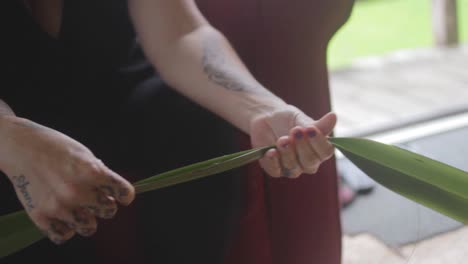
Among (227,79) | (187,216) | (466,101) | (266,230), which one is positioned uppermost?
(227,79)

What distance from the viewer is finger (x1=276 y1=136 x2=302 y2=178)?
0.53m

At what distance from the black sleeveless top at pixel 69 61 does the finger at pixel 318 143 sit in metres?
0.24

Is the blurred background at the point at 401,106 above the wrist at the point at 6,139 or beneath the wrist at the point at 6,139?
beneath

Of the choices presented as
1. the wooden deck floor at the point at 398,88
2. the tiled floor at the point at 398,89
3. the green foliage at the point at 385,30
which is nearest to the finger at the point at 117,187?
the tiled floor at the point at 398,89

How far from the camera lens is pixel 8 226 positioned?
513 millimetres

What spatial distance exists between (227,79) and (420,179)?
236mm

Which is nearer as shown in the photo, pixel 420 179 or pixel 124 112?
pixel 420 179

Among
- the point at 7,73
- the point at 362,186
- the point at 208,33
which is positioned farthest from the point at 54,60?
the point at 362,186

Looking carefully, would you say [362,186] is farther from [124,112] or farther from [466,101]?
[124,112]

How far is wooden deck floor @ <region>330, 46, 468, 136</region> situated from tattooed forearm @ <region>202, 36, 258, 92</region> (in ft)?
3.24

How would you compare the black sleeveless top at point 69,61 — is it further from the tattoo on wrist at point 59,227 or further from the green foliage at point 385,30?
the green foliage at point 385,30

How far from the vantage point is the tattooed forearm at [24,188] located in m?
0.49

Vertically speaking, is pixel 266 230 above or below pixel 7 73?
below

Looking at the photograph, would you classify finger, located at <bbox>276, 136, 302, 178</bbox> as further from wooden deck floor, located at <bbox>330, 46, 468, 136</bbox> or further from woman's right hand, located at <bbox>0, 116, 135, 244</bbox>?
wooden deck floor, located at <bbox>330, 46, 468, 136</bbox>
